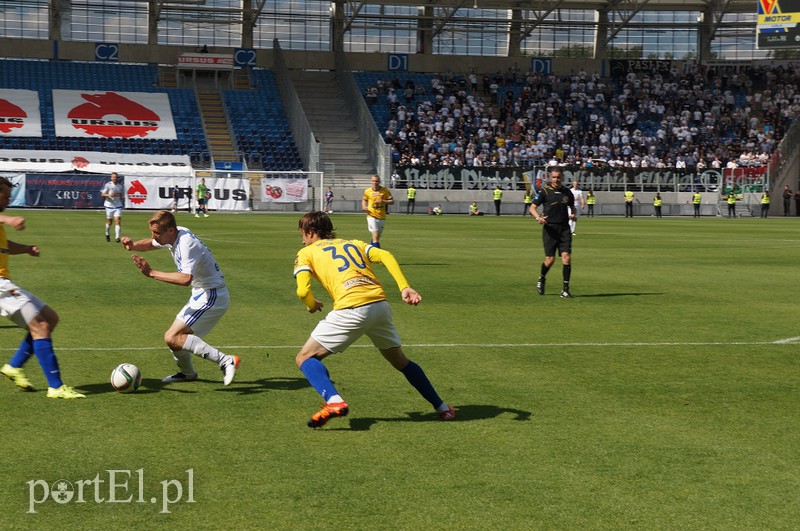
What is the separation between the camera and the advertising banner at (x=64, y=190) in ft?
164

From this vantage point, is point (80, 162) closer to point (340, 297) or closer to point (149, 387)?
point (149, 387)

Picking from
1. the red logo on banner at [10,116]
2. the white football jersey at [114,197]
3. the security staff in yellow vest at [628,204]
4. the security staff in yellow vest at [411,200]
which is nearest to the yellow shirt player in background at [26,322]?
the white football jersey at [114,197]

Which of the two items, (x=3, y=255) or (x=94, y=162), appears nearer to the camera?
(x=3, y=255)

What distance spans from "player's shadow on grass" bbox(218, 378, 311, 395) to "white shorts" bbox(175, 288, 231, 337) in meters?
0.61

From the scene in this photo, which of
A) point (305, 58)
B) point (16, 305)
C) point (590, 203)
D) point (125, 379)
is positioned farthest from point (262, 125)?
point (125, 379)

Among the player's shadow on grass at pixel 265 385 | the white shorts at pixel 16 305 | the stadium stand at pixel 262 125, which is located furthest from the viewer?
the stadium stand at pixel 262 125

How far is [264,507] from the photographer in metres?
5.80

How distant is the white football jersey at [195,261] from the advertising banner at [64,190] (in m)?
43.1

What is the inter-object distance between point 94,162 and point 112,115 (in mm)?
7380

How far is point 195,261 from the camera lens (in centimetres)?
904

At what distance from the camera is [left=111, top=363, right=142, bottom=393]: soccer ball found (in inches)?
344

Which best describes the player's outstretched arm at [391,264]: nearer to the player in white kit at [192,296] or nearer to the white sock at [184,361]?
the player in white kit at [192,296]

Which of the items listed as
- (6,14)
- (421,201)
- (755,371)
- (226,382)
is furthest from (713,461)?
(6,14)

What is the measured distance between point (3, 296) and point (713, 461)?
613 centimetres
